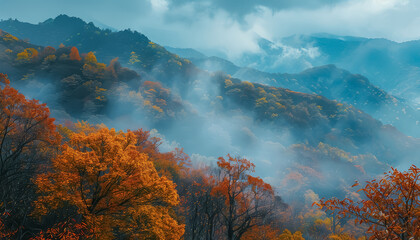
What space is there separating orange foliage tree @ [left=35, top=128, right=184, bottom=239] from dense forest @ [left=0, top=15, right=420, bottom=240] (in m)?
0.10

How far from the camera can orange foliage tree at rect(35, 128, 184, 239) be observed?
53.5 feet

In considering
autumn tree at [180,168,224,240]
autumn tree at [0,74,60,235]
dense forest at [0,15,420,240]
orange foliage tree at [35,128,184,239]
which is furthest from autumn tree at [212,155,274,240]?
autumn tree at [0,74,60,235]

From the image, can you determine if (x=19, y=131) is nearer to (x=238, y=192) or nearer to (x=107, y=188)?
(x=107, y=188)

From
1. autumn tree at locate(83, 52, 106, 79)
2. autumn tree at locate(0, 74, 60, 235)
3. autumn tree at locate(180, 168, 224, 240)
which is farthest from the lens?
autumn tree at locate(83, 52, 106, 79)

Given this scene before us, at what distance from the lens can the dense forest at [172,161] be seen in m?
16.6

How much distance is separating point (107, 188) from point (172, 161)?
4008 cm

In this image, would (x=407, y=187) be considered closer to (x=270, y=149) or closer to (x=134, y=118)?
(x=134, y=118)

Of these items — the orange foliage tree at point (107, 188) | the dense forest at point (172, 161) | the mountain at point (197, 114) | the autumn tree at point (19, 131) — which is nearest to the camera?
the orange foliage tree at point (107, 188)

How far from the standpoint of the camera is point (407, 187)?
22.7 ft

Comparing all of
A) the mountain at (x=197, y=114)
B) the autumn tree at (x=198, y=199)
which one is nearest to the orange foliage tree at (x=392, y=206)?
the autumn tree at (x=198, y=199)

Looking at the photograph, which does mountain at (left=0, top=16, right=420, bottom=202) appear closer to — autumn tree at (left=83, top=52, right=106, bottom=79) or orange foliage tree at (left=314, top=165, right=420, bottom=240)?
autumn tree at (left=83, top=52, right=106, bottom=79)

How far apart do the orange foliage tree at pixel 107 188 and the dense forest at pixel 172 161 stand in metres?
0.10

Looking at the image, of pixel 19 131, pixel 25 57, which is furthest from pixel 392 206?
pixel 25 57

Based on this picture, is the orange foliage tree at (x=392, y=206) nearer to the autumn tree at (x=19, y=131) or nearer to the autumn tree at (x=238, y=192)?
the autumn tree at (x=238, y=192)
